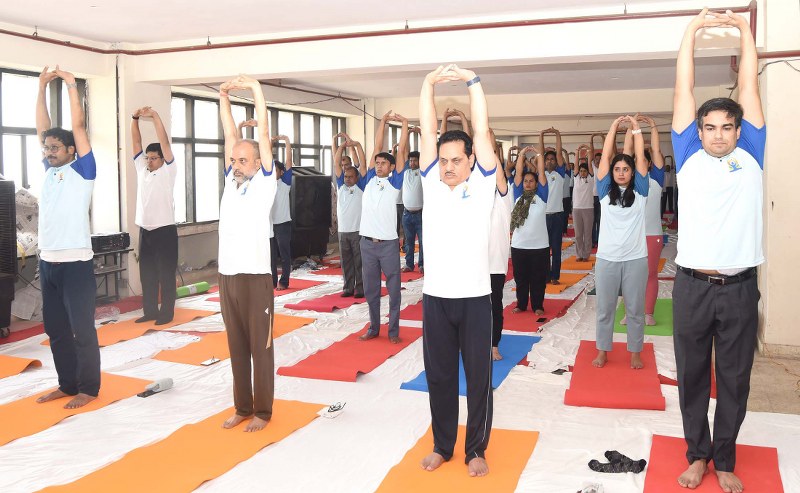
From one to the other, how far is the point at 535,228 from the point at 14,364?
4.77m

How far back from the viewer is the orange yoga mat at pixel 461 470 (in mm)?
3453

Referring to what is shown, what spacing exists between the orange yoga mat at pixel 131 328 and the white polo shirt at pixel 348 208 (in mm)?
1832

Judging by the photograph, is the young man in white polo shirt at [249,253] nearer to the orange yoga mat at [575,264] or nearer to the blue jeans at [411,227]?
the blue jeans at [411,227]

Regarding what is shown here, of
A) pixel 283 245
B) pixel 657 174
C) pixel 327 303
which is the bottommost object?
pixel 327 303

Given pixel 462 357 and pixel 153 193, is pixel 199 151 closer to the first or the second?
pixel 153 193

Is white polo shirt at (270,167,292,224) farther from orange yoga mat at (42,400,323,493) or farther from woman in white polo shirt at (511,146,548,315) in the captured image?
orange yoga mat at (42,400,323,493)

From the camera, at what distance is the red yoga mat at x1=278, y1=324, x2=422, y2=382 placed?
5414 mm

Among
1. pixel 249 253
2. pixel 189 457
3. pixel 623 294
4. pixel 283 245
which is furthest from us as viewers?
pixel 283 245

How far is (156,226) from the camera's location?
7332mm

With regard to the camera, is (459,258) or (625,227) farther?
(625,227)

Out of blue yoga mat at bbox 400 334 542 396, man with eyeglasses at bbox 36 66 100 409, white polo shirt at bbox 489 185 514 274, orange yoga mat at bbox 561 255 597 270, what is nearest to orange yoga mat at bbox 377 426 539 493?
blue yoga mat at bbox 400 334 542 396

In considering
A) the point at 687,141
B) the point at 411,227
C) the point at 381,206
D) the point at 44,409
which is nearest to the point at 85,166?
the point at 44,409

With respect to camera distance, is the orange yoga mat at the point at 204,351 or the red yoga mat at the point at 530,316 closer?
the orange yoga mat at the point at 204,351

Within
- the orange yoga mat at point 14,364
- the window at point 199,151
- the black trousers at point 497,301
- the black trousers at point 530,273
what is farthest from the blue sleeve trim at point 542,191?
the window at point 199,151
